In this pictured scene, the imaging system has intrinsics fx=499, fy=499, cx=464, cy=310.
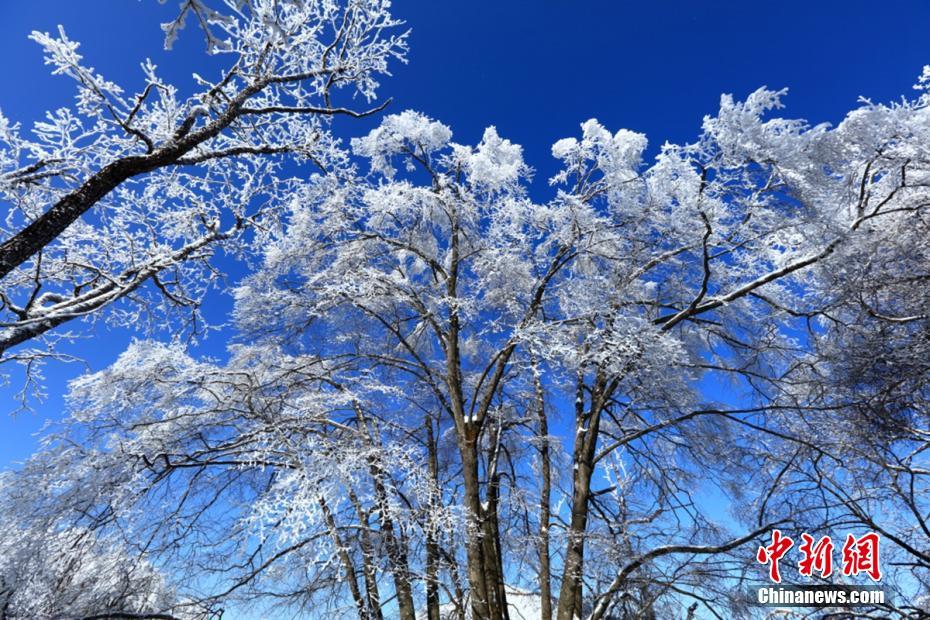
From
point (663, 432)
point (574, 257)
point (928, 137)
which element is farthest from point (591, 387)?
point (928, 137)

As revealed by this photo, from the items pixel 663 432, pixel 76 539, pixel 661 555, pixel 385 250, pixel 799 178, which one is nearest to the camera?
pixel 799 178

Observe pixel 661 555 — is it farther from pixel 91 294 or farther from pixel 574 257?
pixel 91 294

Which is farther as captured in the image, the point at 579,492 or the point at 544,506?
the point at 544,506

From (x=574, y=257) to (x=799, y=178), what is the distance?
3.25 metres

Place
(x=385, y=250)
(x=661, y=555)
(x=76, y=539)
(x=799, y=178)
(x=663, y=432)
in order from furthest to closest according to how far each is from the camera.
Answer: (x=385, y=250), (x=663, y=432), (x=661, y=555), (x=76, y=539), (x=799, y=178)

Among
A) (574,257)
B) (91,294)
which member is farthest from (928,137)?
(91,294)

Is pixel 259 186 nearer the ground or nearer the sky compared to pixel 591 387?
nearer the sky

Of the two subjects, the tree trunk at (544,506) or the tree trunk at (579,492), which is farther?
the tree trunk at (544,506)

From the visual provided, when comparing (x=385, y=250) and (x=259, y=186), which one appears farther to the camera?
(x=385, y=250)

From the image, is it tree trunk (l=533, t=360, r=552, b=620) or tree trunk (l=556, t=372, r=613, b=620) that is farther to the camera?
tree trunk (l=533, t=360, r=552, b=620)

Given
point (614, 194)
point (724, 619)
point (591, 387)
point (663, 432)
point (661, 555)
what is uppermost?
point (614, 194)

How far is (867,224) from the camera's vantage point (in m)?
6.57

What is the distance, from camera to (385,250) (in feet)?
28.0

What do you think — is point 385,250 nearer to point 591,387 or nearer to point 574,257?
point 574,257
